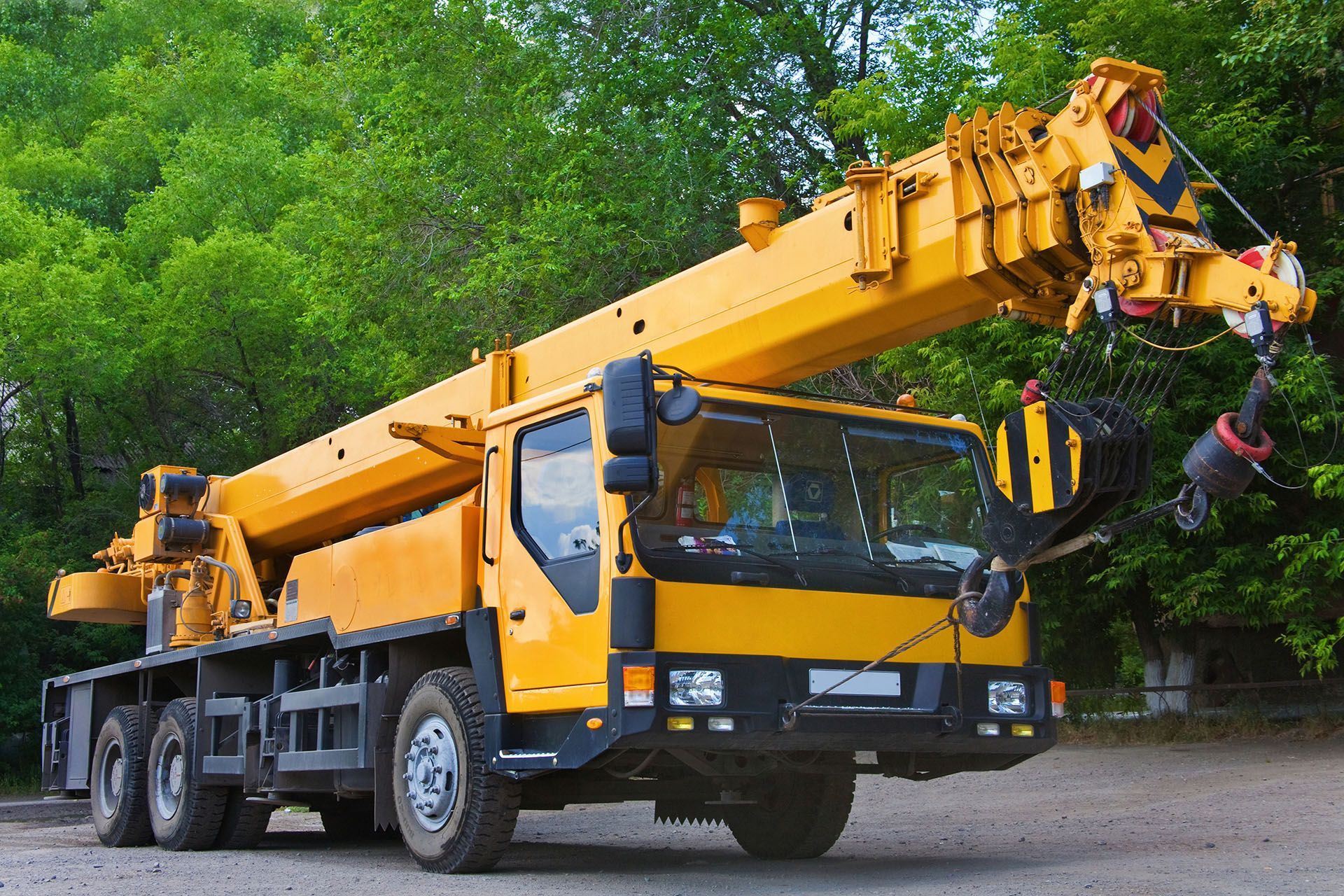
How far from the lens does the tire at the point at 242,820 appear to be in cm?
1105

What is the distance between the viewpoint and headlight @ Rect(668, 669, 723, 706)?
6.63 metres

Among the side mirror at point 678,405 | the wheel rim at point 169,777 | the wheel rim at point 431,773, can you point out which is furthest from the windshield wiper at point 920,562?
the wheel rim at point 169,777

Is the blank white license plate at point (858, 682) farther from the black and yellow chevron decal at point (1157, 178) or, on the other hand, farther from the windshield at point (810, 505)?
the black and yellow chevron decal at point (1157, 178)

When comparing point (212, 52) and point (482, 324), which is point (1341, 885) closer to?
point (482, 324)

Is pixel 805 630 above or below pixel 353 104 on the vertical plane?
below

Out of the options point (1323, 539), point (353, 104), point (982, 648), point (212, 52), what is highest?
point (212, 52)

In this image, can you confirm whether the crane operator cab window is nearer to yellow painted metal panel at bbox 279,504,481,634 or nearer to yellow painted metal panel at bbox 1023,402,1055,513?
yellow painted metal panel at bbox 279,504,481,634

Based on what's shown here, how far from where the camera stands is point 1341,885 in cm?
661

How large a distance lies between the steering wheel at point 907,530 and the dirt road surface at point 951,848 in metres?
1.75

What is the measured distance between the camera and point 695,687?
21.9 ft

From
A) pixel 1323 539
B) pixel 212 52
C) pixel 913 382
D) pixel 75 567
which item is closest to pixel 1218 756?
pixel 1323 539

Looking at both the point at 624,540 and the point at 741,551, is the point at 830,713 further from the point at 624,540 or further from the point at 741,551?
the point at 624,540

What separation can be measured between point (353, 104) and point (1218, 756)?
2188 cm

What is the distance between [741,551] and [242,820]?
5940mm
